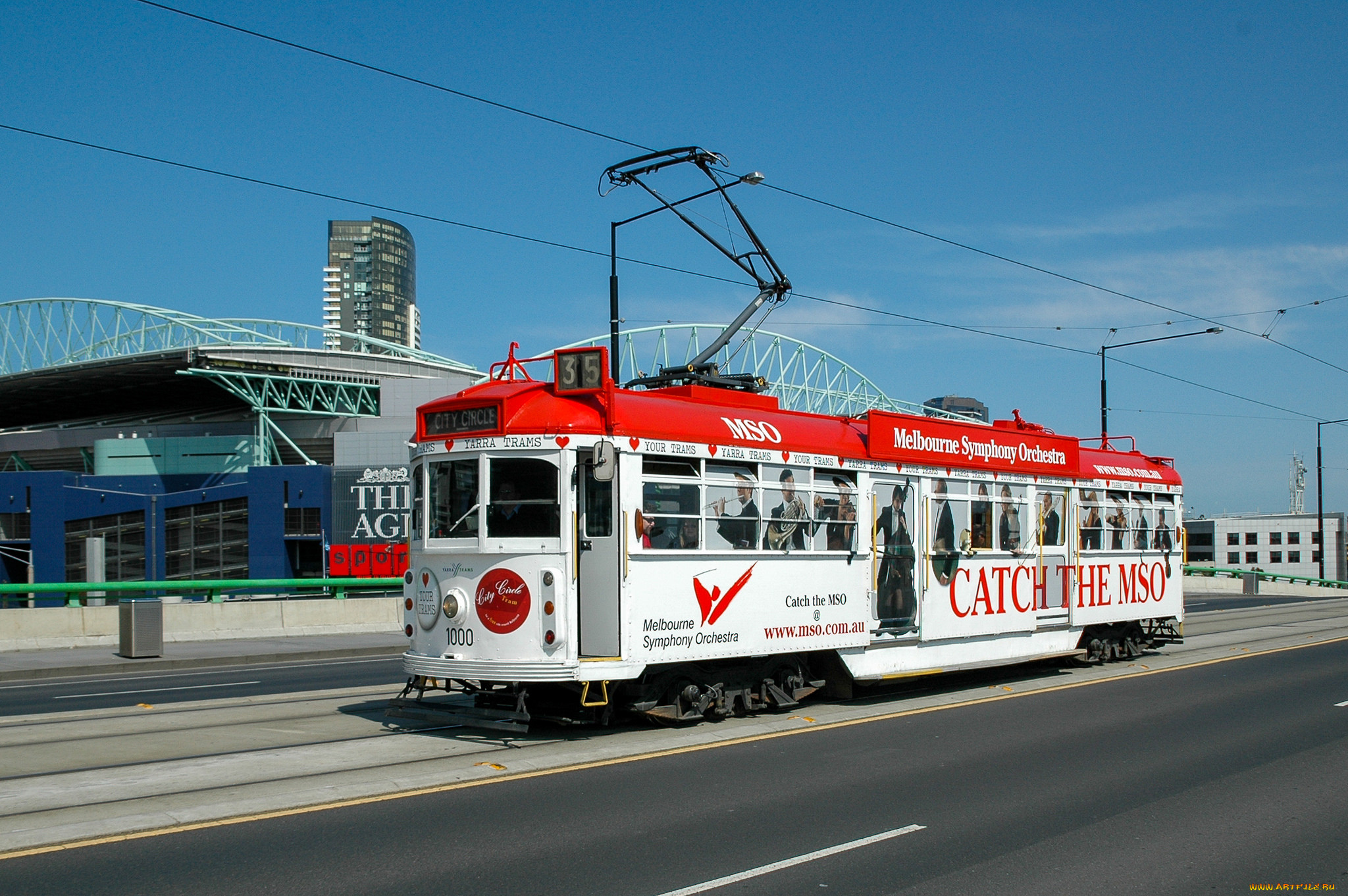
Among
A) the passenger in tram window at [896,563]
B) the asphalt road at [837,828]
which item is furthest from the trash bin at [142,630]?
the asphalt road at [837,828]

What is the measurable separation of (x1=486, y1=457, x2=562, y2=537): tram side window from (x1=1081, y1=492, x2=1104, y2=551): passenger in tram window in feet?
31.2

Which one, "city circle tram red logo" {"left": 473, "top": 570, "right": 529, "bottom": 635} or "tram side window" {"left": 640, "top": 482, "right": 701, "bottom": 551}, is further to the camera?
"tram side window" {"left": 640, "top": 482, "right": 701, "bottom": 551}

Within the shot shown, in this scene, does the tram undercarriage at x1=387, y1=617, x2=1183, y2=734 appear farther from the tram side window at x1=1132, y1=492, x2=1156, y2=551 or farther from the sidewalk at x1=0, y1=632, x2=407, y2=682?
the sidewalk at x1=0, y1=632, x2=407, y2=682

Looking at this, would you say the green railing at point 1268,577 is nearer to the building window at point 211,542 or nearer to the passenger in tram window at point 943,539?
the passenger in tram window at point 943,539

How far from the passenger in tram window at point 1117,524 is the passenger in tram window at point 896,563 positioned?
5346 mm

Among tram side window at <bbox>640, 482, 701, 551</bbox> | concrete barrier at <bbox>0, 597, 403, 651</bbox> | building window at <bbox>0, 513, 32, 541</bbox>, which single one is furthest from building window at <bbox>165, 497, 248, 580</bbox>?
tram side window at <bbox>640, 482, 701, 551</bbox>

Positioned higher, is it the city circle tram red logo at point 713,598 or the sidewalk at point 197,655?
the city circle tram red logo at point 713,598

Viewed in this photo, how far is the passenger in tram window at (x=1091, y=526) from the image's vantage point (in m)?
16.5

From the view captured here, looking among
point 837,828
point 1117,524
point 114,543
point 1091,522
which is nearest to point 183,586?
point 1091,522

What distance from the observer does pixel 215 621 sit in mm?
22453

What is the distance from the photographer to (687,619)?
10609 mm

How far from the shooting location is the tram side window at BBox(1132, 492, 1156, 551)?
1791cm

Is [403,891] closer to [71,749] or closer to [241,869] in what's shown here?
[241,869]

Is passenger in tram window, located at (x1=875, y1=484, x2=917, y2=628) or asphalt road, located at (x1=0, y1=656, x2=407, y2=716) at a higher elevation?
passenger in tram window, located at (x1=875, y1=484, x2=917, y2=628)
